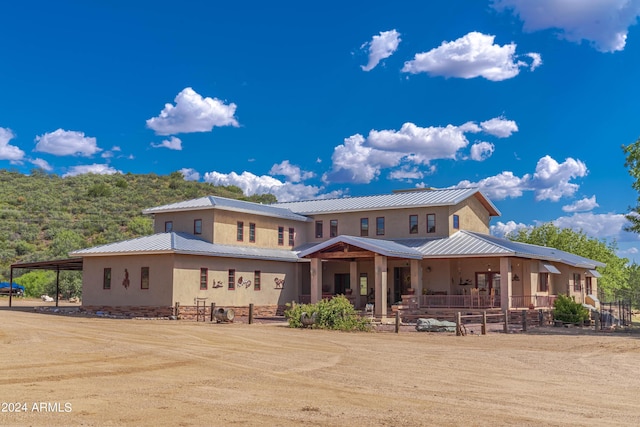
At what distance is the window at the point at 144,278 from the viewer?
113 feet

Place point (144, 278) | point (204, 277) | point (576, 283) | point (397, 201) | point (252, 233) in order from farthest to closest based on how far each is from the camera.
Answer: point (576, 283)
point (397, 201)
point (252, 233)
point (204, 277)
point (144, 278)

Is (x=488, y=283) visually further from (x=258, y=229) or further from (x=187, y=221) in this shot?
(x=187, y=221)

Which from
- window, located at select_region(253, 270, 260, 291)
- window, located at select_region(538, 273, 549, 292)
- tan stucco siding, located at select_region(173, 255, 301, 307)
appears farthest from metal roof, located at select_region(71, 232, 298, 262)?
window, located at select_region(538, 273, 549, 292)

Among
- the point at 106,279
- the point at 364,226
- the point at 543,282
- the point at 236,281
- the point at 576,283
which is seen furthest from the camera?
the point at 576,283

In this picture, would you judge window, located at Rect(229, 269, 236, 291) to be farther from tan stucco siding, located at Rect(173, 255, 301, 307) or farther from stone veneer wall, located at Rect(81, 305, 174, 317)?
stone veneer wall, located at Rect(81, 305, 174, 317)

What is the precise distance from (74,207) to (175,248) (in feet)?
174

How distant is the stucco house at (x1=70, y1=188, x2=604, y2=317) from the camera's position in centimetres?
3419

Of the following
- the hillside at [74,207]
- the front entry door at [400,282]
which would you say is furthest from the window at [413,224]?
the hillside at [74,207]

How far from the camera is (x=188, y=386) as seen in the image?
41.1 ft

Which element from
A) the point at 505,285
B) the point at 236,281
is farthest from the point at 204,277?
the point at 505,285

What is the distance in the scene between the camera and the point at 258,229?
4081 cm

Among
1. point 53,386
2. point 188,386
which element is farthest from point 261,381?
point 53,386

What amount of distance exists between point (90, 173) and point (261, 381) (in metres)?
92.4

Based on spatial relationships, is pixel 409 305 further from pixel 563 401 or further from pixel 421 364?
pixel 563 401
